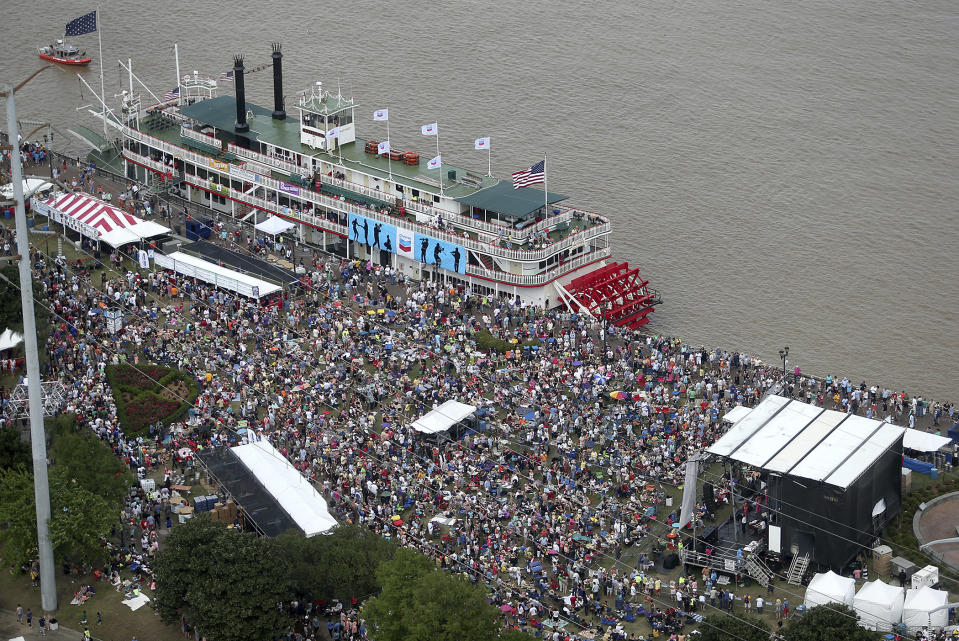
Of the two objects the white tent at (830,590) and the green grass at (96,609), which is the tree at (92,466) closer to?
the green grass at (96,609)

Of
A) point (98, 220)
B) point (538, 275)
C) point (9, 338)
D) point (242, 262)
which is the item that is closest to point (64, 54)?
point (98, 220)

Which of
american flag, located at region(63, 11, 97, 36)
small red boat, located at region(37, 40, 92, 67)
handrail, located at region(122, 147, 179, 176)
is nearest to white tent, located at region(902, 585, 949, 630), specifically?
handrail, located at region(122, 147, 179, 176)

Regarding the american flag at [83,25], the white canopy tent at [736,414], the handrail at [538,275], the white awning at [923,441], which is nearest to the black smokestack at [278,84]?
the american flag at [83,25]

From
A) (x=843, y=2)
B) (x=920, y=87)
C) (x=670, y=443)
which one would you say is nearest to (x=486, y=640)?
(x=670, y=443)

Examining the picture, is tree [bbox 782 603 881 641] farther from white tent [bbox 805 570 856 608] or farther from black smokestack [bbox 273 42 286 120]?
black smokestack [bbox 273 42 286 120]

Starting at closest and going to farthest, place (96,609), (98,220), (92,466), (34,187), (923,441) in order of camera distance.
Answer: (96,609) < (92,466) < (923,441) < (98,220) < (34,187)

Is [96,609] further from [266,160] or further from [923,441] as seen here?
[266,160]

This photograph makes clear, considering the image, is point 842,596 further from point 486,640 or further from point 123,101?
point 123,101
